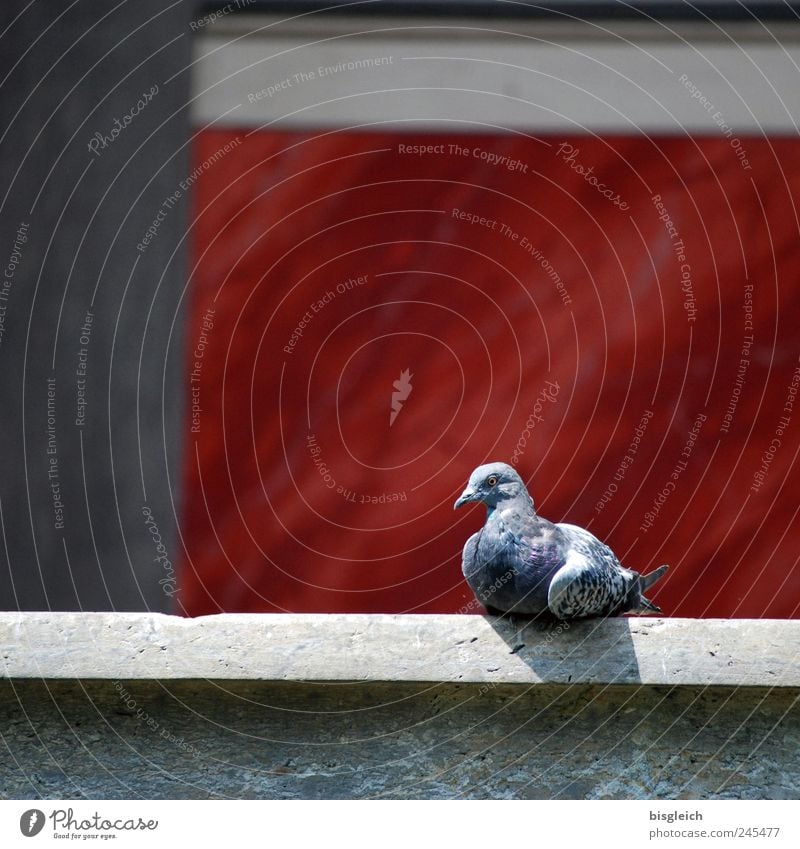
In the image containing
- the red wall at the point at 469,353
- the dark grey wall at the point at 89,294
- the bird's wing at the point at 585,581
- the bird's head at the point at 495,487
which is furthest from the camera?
the dark grey wall at the point at 89,294

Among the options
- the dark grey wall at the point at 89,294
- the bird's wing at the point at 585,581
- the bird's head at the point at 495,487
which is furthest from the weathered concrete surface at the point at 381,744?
the dark grey wall at the point at 89,294

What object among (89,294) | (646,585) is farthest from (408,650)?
(89,294)

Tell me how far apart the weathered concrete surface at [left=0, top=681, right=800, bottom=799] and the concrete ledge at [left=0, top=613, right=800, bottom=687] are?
0.05 m

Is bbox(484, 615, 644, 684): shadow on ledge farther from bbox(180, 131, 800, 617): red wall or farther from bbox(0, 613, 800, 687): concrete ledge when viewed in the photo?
bbox(180, 131, 800, 617): red wall

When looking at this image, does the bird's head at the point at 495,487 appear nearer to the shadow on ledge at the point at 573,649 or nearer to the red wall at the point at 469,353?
the shadow on ledge at the point at 573,649

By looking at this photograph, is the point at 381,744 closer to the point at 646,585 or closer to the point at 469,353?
the point at 646,585

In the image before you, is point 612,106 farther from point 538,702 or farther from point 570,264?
point 538,702

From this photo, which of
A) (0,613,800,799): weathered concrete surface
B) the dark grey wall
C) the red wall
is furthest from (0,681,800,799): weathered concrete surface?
the dark grey wall

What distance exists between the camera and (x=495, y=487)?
2.56 metres

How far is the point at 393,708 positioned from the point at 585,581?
475 mm

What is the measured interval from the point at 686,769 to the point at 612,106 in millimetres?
2283

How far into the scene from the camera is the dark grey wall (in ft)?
13.5

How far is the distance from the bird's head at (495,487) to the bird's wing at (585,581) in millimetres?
134

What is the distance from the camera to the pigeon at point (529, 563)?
2.45 meters
